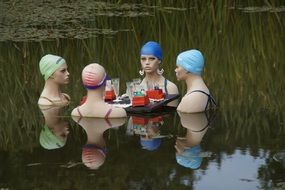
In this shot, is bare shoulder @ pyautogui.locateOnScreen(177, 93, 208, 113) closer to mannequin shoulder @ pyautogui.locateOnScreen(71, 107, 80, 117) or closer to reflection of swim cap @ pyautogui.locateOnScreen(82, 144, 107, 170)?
mannequin shoulder @ pyautogui.locateOnScreen(71, 107, 80, 117)

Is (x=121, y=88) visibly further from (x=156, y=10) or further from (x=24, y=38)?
(x=156, y=10)

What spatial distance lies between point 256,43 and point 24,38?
497 cm

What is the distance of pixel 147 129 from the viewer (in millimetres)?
9086

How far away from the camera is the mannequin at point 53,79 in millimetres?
10352

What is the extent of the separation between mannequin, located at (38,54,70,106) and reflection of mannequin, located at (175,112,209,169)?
1698 millimetres

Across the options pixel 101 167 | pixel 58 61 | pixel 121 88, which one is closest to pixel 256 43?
pixel 121 88

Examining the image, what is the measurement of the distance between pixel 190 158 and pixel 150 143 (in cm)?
76

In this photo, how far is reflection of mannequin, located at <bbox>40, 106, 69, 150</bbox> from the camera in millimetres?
8605

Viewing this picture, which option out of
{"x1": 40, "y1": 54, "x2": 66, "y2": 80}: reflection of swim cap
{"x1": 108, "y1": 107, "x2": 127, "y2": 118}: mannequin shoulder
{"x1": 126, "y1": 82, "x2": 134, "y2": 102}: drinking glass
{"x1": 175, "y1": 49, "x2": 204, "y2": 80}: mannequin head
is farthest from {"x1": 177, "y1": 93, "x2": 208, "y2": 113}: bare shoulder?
{"x1": 40, "y1": 54, "x2": 66, "y2": 80}: reflection of swim cap

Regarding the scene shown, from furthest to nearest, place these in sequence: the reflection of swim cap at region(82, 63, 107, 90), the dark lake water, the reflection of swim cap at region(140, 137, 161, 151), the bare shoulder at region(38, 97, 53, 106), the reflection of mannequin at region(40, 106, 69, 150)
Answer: the bare shoulder at region(38, 97, 53, 106), the reflection of swim cap at region(82, 63, 107, 90), the reflection of mannequin at region(40, 106, 69, 150), the reflection of swim cap at region(140, 137, 161, 151), the dark lake water

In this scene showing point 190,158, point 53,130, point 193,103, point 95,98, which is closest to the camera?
point 190,158

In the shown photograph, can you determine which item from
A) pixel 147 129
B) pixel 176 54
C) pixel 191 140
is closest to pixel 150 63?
pixel 147 129

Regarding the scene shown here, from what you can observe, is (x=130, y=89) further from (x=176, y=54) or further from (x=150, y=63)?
(x=176, y=54)

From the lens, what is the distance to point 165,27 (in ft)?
53.7
